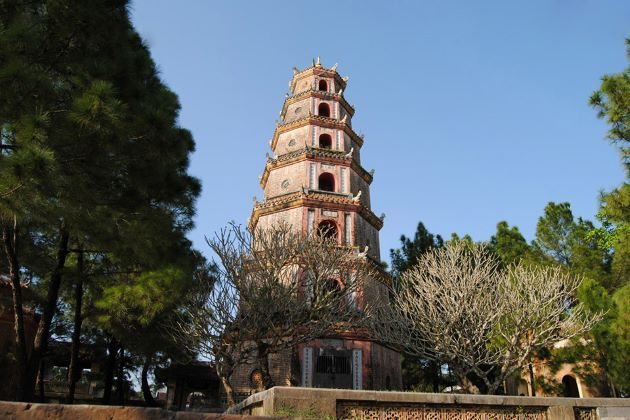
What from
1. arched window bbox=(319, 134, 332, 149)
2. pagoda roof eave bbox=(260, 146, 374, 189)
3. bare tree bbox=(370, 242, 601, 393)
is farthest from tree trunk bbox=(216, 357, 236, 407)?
arched window bbox=(319, 134, 332, 149)

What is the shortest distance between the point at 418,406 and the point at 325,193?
44.2 ft

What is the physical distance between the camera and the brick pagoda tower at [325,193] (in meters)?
17.5

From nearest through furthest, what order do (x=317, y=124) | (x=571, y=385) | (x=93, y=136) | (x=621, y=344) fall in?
(x=93, y=136) < (x=621, y=344) < (x=571, y=385) < (x=317, y=124)

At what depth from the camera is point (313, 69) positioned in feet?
83.5

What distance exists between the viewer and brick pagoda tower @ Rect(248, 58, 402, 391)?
57.4 ft

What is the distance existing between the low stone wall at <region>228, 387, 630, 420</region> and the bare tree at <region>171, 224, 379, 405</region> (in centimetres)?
476

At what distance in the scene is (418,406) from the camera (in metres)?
7.57

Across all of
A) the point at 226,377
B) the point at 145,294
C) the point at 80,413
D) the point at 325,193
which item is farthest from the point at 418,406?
the point at 325,193

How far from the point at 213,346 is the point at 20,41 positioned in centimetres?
971

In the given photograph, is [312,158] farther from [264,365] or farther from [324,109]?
[264,365]

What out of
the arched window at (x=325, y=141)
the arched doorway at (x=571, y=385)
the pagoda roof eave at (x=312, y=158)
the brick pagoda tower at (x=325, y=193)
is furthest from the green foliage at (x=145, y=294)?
the arched doorway at (x=571, y=385)

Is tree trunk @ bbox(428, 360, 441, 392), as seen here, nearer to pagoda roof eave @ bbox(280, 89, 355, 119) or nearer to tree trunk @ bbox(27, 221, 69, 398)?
pagoda roof eave @ bbox(280, 89, 355, 119)

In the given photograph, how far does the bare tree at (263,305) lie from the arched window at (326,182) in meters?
5.89

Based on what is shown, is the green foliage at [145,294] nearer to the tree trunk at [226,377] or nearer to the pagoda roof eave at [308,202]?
the tree trunk at [226,377]
